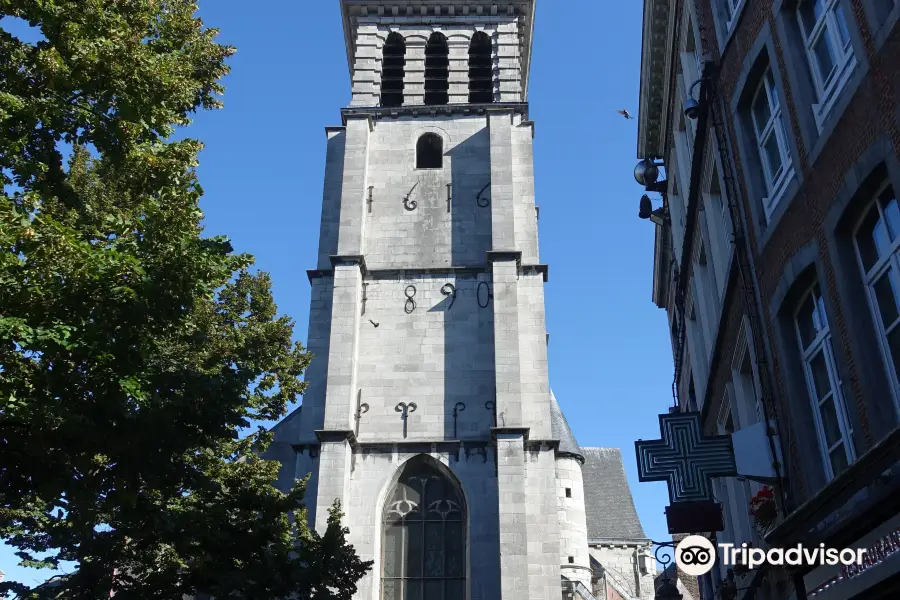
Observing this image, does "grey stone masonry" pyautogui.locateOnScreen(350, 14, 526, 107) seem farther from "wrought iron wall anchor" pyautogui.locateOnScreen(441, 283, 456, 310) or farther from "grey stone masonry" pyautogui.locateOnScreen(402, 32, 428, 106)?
"wrought iron wall anchor" pyautogui.locateOnScreen(441, 283, 456, 310)

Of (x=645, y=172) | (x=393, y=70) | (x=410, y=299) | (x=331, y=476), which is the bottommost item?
(x=331, y=476)

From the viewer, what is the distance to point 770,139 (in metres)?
10.6

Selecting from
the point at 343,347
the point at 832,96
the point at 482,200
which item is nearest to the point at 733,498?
the point at 832,96

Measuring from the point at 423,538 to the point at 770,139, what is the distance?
42.5 ft

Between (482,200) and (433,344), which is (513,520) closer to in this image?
(433,344)

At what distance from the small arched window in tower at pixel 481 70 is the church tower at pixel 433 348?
0.08m

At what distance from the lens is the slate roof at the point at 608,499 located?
44.0 meters

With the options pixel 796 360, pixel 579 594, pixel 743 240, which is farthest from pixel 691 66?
pixel 579 594

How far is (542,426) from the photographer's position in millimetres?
21219

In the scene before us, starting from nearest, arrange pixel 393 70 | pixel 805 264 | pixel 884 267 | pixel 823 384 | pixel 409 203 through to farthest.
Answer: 1. pixel 884 267
2. pixel 805 264
3. pixel 823 384
4. pixel 409 203
5. pixel 393 70

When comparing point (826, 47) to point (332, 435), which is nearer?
point (826, 47)

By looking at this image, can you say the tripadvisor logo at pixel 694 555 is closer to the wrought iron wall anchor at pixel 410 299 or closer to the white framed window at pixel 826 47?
the white framed window at pixel 826 47

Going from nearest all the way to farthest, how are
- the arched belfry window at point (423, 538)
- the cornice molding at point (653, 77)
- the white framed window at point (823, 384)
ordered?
the white framed window at point (823, 384) → the cornice molding at point (653, 77) → the arched belfry window at point (423, 538)

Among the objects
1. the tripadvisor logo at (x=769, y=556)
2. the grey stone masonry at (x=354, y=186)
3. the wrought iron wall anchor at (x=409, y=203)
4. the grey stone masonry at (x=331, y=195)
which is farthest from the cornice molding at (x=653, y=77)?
the tripadvisor logo at (x=769, y=556)
